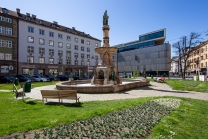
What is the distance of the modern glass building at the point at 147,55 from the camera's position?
2483 inches

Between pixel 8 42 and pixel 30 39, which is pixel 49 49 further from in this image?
pixel 8 42

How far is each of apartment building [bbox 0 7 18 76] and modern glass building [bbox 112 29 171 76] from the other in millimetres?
43881

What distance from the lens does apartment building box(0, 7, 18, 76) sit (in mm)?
38731

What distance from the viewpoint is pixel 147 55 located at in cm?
6981

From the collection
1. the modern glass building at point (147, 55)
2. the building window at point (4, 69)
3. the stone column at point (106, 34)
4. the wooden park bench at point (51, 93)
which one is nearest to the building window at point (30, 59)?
the building window at point (4, 69)

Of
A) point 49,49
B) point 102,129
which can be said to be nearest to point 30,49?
point 49,49

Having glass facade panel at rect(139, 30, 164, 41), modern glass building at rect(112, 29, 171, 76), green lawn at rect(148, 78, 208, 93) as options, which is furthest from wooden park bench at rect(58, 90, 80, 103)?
glass facade panel at rect(139, 30, 164, 41)

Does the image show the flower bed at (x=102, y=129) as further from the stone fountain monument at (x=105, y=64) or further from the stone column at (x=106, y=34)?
the stone column at (x=106, y=34)

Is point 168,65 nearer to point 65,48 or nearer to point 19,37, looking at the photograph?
point 65,48

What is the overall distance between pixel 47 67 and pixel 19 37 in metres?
11.9

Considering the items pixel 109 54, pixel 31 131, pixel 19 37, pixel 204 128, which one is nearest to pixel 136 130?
pixel 204 128

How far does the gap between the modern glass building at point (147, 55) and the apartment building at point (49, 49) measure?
23.7 m

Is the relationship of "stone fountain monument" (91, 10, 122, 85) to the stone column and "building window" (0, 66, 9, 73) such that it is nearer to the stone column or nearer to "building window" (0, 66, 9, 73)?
the stone column

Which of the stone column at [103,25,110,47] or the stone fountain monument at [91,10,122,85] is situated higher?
the stone column at [103,25,110,47]
